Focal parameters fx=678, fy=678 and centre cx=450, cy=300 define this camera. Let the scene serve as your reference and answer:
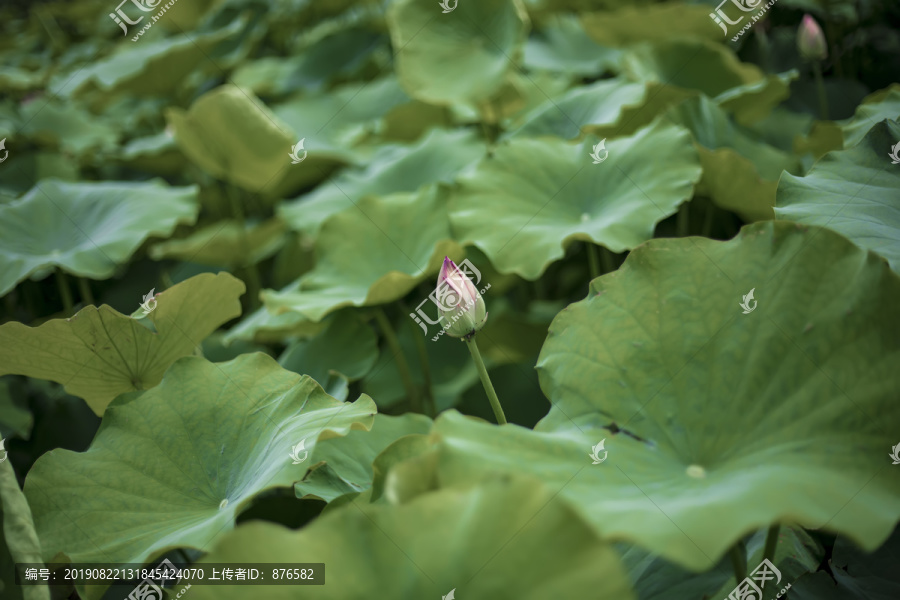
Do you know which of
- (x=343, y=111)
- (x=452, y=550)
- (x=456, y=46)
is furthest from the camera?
(x=343, y=111)

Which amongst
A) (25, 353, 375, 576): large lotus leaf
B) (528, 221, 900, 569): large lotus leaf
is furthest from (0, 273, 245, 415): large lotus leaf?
(528, 221, 900, 569): large lotus leaf

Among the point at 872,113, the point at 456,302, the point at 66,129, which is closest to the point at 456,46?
the point at 872,113

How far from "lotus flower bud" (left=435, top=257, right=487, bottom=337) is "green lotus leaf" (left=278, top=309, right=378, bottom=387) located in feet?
1.36

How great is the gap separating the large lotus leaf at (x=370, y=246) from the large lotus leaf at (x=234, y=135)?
0.48 meters

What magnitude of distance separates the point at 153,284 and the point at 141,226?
585 millimetres

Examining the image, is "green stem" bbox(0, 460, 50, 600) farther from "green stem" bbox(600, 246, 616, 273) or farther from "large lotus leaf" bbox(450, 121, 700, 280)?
"green stem" bbox(600, 246, 616, 273)

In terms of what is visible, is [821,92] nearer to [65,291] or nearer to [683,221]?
[683,221]

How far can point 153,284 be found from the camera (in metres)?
2.00

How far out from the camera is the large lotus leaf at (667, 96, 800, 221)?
1.22m

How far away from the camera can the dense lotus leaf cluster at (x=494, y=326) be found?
1.97 feet

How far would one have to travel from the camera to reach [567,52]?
2.28 m

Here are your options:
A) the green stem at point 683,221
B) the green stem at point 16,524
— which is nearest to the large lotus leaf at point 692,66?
the green stem at point 683,221

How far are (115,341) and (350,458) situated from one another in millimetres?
407

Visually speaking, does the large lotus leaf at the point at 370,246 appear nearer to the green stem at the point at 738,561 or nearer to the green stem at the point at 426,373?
the green stem at the point at 426,373
